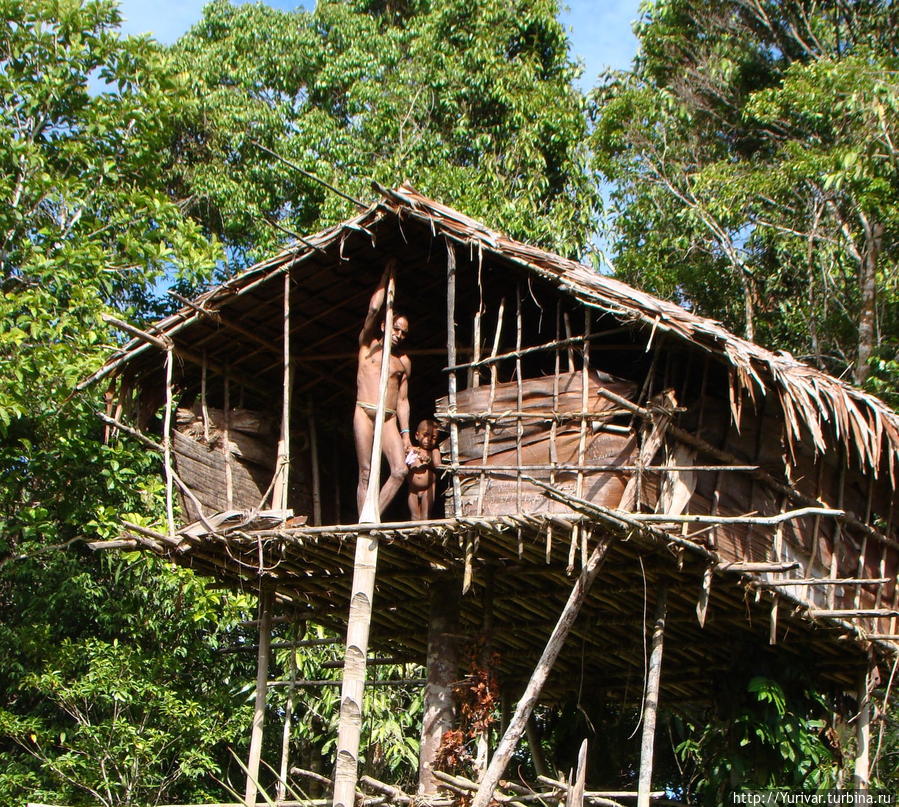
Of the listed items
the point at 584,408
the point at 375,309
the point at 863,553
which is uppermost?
the point at 375,309

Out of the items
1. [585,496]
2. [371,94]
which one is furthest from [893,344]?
[585,496]

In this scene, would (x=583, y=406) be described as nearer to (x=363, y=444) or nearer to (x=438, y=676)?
(x=363, y=444)

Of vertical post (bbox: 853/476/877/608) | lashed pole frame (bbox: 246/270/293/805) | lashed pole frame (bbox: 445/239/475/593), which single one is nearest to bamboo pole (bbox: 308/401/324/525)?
lashed pole frame (bbox: 246/270/293/805)

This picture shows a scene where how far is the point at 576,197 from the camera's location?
1789 centimetres

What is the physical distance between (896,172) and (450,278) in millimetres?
8406

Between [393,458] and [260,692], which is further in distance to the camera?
[260,692]

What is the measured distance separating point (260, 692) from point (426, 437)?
2.26 meters

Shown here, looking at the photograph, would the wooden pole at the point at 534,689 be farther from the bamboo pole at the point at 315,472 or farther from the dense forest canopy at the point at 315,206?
the bamboo pole at the point at 315,472

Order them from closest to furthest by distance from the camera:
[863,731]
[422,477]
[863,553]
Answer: [422,477] < [863,731] < [863,553]

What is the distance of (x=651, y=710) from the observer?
7965mm

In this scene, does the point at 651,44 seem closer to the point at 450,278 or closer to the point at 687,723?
the point at 687,723

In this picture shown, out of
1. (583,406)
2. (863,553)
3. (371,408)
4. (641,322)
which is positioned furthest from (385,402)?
(863,553)

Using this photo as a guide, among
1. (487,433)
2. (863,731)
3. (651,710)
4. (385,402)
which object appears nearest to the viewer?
(651,710)

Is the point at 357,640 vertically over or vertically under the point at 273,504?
under
